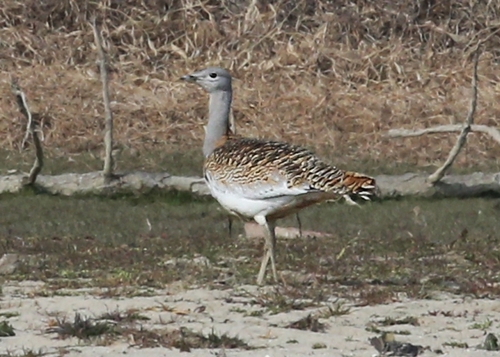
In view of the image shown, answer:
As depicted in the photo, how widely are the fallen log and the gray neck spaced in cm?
289

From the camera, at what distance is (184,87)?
1750cm

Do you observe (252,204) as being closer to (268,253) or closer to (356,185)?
(268,253)

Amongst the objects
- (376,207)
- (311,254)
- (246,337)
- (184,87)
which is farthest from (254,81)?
(246,337)

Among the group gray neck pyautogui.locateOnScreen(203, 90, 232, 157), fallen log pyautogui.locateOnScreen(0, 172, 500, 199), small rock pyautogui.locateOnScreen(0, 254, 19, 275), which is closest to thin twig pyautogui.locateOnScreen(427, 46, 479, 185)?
fallen log pyautogui.locateOnScreen(0, 172, 500, 199)

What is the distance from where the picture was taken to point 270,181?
26.1ft

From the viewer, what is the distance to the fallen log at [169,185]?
12.0 metres

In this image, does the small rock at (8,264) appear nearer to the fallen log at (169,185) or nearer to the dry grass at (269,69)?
the fallen log at (169,185)

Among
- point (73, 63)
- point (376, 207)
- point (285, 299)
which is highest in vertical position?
point (285, 299)

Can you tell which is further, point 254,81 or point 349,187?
point 254,81

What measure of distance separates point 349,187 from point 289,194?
0.37 m

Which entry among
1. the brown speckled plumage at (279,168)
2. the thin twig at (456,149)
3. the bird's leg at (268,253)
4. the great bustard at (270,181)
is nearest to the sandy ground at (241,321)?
the bird's leg at (268,253)

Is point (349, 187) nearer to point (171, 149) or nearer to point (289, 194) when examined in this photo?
point (289, 194)

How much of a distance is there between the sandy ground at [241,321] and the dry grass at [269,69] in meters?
7.65

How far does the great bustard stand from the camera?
784cm
